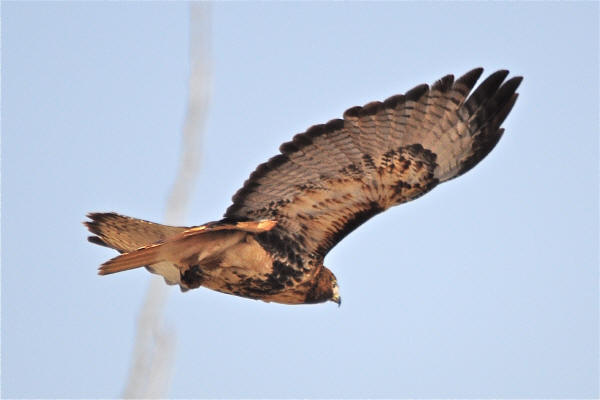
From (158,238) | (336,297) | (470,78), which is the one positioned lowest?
(336,297)

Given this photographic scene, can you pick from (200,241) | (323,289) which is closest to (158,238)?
(200,241)

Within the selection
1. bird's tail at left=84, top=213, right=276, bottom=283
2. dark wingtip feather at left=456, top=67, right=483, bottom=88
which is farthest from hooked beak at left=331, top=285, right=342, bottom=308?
dark wingtip feather at left=456, top=67, right=483, bottom=88

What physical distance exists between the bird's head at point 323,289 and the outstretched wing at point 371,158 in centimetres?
19

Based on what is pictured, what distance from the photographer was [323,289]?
282 inches

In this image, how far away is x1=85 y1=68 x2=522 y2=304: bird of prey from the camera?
6938 millimetres

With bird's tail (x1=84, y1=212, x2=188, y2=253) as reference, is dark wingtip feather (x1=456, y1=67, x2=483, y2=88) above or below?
above

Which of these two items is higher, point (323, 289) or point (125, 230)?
point (125, 230)

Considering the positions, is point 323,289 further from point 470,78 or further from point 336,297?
point 470,78

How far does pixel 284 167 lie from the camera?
6.98m

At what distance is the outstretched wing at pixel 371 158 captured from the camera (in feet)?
22.9

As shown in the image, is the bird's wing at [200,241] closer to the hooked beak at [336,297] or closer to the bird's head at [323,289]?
the bird's head at [323,289]

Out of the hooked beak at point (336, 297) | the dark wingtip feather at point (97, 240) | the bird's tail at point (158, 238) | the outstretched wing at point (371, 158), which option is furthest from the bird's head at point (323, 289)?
the dark wingtip feather at point (97, 240)

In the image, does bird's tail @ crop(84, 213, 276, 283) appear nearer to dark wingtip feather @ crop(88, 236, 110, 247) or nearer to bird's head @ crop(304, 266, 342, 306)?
dark wingtip feather @ crop(88, 236, 110, 247)

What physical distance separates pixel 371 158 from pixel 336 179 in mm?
331
